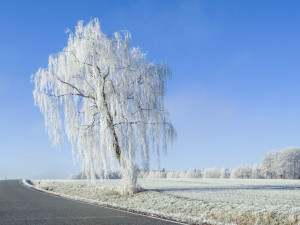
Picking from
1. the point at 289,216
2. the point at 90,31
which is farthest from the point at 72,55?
the point at 289,216

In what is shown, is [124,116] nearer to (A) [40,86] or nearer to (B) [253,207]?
(A) [40,86]

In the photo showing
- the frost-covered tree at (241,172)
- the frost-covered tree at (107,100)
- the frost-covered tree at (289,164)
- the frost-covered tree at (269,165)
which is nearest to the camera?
the frost-covered tree at (107,100)

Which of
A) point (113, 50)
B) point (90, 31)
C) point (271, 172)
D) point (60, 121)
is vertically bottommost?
point (271, 172)

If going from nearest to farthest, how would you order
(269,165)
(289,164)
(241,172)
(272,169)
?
(289,164) < (272,169) < (269,165) < (241,172)

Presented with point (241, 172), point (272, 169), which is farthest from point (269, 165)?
point (241, 172)

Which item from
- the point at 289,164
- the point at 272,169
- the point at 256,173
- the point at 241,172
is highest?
the point at 289,164

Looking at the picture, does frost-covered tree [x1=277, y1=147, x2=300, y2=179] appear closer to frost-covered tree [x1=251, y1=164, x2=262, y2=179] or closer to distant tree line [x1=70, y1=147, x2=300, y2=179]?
distant tree line [x1=70, y1=147, x2=300, y2=179]

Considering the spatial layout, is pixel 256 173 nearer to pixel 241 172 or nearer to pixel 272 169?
pixel 241 172

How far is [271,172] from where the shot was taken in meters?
70.6

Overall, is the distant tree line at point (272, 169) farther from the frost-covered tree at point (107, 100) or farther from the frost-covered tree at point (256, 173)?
the frost-covered tree at point (107, 100)

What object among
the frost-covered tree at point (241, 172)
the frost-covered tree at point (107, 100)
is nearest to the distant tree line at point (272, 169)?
the frost-covered tree at point (241, 172)

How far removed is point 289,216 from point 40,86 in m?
15.9

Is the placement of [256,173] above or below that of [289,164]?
below

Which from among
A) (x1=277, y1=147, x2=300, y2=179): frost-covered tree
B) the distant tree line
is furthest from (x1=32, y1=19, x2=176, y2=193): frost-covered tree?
(x1=277, y1=147, x2=300, y2=179): frost-covered tree
